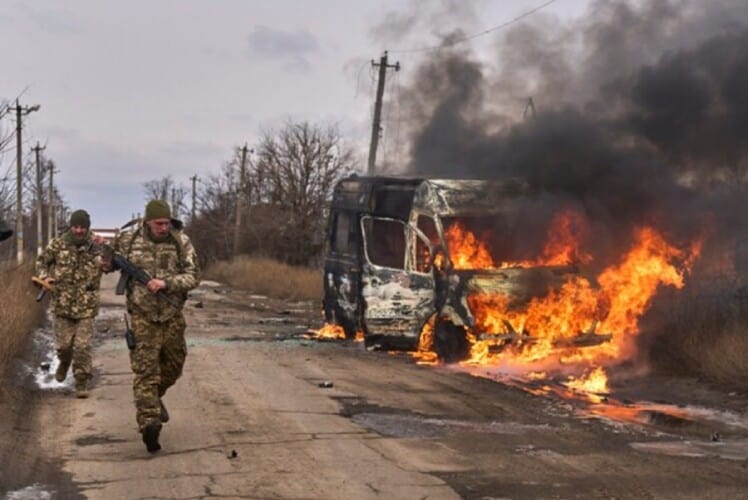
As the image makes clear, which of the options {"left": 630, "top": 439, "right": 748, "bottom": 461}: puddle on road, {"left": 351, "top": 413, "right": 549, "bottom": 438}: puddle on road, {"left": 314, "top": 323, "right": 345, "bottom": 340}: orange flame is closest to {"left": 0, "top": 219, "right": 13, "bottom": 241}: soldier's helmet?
{"left": 351, "top": 413, "right": 549, "bottom": 438}: puddle on road

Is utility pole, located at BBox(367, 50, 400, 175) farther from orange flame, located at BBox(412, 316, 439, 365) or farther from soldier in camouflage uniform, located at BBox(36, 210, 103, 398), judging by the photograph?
soldier in camouflage uniform, located at BBox(36, 210, 103, 398)

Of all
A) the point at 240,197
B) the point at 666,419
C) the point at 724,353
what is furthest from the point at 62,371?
the point at 240,197

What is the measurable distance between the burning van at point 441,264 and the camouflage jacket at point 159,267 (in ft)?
18.2

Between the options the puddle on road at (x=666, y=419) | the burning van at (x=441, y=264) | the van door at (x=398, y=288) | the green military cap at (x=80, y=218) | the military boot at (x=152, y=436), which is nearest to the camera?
the military boot at (x=152, y=436)

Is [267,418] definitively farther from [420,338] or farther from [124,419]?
[420,338]

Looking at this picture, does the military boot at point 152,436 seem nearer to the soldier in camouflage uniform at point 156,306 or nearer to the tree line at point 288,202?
the soldier in camouflage uniform at point 156,306

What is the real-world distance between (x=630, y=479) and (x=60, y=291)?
5876 mm

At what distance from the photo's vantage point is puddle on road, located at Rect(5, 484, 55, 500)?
5713mm

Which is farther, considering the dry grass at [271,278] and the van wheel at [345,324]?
the dry grass at [271,278]

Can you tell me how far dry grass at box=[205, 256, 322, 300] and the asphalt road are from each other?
18135 mm

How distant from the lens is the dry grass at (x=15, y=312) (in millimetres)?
10477

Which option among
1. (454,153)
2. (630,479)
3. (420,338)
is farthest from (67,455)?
(454,153)

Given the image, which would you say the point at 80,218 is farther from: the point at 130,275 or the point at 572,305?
the point at 572,305

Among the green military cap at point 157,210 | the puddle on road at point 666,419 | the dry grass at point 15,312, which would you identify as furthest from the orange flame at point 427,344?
the green military cap at point 157,210
